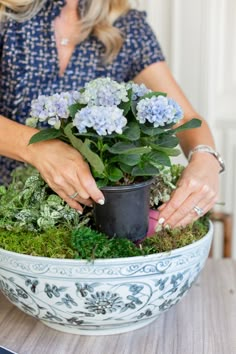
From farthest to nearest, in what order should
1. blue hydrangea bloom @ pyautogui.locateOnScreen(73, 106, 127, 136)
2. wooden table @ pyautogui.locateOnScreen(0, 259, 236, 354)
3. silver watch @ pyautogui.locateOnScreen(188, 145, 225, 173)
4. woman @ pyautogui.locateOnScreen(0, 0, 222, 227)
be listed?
woman @ pyautogui.locateOnScreen(0, 0, 222, 227)
silver watch @ pyautogui.locateOnScreen(188, 145, 225, 173)
wooden table @ pyautogui.locateOnScreen(0, 259, 236, 354)
blue hydrangea bloom @ pyautogui.locateOnScreen(73, 106, 127, 136)

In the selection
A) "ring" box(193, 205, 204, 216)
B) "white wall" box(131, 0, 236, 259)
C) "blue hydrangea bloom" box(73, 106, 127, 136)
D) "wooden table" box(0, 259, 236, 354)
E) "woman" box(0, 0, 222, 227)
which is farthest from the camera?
"white wall" box(131, 0, 236, 259)

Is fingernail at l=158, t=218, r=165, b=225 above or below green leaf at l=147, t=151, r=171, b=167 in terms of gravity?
below

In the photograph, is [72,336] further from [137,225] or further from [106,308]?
[137,225]

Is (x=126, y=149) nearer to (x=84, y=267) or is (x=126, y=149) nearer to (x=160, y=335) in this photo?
(x=84, y=267)

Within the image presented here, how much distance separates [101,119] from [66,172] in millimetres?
148

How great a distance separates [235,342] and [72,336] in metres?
0.28

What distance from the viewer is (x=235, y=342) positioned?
1010mm

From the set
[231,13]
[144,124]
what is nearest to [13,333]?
[144,124]

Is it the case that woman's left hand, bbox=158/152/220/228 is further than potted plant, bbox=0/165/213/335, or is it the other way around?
woman's left hand, bbox=158/152/220/228

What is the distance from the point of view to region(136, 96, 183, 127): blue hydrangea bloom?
3.00 feet

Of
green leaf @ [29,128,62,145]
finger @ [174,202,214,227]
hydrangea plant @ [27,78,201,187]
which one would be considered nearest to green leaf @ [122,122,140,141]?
hydrangea plant @ [27,78,201,187]

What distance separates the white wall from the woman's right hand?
38.2 inches

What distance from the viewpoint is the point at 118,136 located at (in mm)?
909

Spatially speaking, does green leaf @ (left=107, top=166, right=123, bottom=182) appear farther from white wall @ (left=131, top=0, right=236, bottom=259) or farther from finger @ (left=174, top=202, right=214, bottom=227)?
white wall @ (left=131, top=0, right=236, bottom=259)
